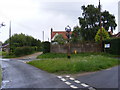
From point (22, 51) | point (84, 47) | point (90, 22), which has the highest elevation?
point (90, 22)

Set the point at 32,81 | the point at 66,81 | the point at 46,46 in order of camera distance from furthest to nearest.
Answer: the point at 46,46 < the point at 32,81 < the point at 66,81

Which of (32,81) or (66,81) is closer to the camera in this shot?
(66,81)

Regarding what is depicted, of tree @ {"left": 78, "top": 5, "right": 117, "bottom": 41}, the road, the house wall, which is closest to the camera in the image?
the road

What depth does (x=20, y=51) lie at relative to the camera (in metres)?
44.8

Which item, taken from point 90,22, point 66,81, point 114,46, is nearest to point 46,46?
point 114,46

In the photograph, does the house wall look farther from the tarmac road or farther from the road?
the road

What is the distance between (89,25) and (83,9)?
18.7 ft

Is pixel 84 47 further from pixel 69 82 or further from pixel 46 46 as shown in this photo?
pixel 69 82

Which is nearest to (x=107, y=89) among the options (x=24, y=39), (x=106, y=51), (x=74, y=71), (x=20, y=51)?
(x=74, y=71)

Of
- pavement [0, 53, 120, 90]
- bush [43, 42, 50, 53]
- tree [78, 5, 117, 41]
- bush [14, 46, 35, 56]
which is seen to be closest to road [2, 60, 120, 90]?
pavement [0, 53, 120, 90]

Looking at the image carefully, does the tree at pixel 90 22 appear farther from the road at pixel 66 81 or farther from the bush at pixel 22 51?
the road at pixel 66 81

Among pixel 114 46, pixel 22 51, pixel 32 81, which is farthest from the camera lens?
pixel 22 51

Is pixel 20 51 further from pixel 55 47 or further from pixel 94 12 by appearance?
pixel 94 12

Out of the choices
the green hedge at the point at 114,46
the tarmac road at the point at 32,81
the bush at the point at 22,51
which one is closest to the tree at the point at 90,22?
the bush at the point at 22,51
